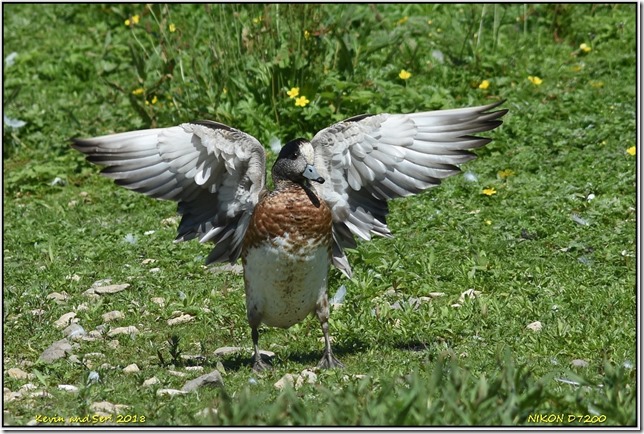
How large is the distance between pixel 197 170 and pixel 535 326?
2.29 metres

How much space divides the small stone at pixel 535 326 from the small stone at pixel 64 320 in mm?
2977

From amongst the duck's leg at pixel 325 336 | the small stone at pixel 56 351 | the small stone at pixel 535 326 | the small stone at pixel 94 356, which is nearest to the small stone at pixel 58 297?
the small stone at pixel 56 351

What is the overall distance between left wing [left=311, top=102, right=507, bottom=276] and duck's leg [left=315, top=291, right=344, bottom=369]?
1.06ft

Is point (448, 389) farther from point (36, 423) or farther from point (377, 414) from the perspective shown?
point (36, 423)

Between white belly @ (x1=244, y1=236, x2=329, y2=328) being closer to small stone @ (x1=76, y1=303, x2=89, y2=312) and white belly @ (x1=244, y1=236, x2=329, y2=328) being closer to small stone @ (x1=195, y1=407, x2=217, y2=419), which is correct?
small stone @ (x1=195, y1=407, x2=217, y2=419)

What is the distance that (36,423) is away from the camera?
211 inches

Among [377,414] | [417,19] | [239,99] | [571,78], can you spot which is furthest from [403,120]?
[417,19]

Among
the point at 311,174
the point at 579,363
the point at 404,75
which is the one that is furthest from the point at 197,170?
the point at 404,75

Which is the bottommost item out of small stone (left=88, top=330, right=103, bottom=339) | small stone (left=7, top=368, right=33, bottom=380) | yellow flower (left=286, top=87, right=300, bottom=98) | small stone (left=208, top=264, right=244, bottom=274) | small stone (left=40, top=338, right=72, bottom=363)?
small stone (left=208, top=264, right=244, bottom=274)

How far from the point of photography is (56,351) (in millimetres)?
6812

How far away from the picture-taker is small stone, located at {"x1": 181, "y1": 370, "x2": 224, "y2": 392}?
5.97m

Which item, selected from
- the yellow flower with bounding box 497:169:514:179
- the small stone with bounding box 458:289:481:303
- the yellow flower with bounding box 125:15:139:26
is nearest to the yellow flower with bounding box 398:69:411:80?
the yellow flower with bounding box 497:169:514:179

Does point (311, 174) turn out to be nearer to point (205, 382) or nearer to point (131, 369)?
point (205, 382)

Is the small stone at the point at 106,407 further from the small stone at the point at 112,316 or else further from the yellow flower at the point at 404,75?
the yellow flower at the point at 404,75
